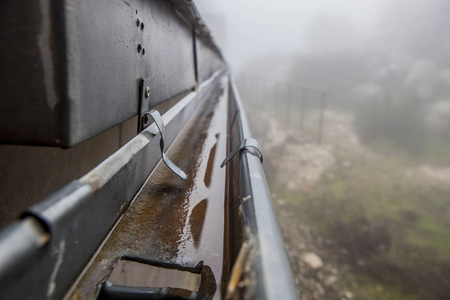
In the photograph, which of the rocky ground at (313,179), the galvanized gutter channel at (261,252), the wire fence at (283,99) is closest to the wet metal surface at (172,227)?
the galvanized gutter channel at (261,252)

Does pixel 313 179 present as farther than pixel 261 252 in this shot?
Yes

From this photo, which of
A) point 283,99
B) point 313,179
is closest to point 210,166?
point 313,179

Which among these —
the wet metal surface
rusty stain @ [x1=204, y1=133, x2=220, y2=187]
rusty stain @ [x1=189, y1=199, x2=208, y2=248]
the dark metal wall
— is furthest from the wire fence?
the dark metal wall

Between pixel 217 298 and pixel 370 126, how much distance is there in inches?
1271

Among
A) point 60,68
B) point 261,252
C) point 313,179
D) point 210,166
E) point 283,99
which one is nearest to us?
point 261,252

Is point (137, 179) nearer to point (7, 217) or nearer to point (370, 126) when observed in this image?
point (7, 217)

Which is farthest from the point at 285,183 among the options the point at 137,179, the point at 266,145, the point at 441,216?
the point at 137,179

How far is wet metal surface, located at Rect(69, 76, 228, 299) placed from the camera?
0.73 metres

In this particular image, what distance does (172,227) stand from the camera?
2.94ft

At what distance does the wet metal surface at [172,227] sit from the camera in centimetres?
73

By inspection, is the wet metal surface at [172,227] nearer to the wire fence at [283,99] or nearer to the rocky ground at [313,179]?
the rocky ground at [313,179]

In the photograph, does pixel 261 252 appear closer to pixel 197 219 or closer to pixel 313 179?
pixel 197 219

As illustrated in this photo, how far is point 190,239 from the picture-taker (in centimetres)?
84

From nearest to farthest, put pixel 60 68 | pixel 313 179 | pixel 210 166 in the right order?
1. pixel 60 68
2. pixel 210 166
3. pixel 313 179
